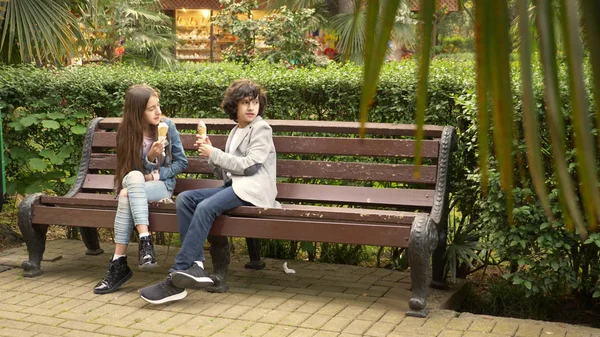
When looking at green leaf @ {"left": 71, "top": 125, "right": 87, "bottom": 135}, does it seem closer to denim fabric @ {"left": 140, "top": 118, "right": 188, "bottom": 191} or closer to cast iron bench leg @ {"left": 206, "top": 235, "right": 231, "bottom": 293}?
denim fabric @ {"left": 140, "top": 118, "right": 188, "bottom": 191}

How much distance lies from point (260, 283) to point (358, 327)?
118cm

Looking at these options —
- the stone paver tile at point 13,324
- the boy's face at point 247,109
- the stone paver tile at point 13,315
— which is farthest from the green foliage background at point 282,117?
the stone paver tile at point 13,324

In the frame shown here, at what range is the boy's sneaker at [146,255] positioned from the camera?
16.8ft

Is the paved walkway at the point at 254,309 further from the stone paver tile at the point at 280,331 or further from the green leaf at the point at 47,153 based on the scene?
the green leaf at the point at 47,153

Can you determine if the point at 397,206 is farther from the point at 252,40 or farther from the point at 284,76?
the point at 252,40

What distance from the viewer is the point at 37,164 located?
655 cm

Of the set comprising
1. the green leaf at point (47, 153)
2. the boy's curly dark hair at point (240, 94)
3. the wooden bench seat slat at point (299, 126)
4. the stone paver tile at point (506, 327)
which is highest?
the boy's curly dark hair at point (240, 94)

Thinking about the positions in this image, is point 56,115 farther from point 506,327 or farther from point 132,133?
point 506,327

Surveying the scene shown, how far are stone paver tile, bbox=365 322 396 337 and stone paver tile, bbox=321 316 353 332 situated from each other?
0.49ft

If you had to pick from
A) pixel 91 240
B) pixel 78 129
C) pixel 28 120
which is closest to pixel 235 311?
pixel 91 240

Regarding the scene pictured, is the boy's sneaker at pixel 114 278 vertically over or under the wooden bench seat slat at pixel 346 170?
under

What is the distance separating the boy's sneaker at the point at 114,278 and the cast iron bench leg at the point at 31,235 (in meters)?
0.66

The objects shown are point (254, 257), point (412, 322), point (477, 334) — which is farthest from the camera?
point (254, 257)

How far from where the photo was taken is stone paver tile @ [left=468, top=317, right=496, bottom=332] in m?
4.36
